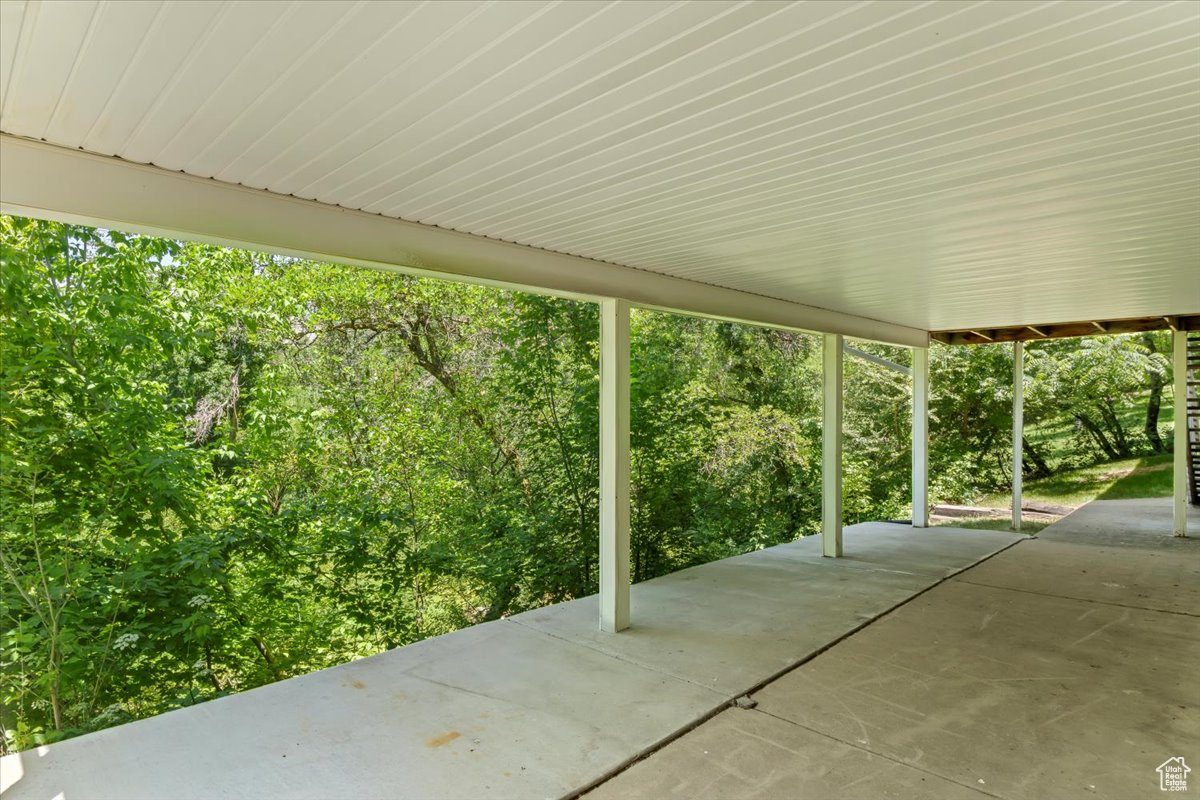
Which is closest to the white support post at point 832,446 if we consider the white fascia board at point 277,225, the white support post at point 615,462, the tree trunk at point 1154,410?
the white fascia board at point 277,225

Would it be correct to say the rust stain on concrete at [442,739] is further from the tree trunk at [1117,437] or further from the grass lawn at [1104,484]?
the tree trunk at [1117,437]

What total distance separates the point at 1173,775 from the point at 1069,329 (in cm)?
693

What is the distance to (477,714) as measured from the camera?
309 centimetres

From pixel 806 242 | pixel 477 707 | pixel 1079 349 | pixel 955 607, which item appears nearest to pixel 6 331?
pixel 477 707

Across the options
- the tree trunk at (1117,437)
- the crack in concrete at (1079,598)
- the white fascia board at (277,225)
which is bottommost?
the crack in concrete at (1079,598)

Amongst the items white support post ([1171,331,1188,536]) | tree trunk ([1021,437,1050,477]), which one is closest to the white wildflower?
white support post ([1171,331,1188,536])

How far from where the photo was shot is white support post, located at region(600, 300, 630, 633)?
4250mm

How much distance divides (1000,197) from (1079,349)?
40.5ft

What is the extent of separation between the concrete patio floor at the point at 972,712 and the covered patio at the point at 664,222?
0.07 feet

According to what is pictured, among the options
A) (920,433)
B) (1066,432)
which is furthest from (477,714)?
(1066,432)

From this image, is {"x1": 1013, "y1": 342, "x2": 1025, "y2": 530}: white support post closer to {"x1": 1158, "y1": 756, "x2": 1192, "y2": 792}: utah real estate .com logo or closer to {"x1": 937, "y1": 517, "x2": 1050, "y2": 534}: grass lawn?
{"x1": 937, "y1": 517, "x2": 1050, "y2": 534}: grass lawn

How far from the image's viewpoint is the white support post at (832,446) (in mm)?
6398

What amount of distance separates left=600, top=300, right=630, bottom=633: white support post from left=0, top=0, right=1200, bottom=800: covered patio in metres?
0.02

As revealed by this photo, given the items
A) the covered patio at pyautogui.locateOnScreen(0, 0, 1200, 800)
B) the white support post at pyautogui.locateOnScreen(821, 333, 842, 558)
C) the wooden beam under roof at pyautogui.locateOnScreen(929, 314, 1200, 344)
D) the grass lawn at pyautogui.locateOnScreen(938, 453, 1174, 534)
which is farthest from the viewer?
the grass lawn at pyautogui.locateOnScreen(938, 453, 1174, 534)
